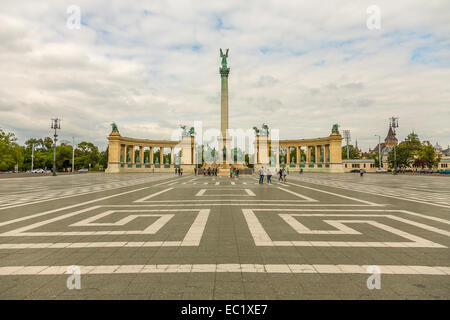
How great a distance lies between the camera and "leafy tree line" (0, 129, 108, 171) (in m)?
70.2

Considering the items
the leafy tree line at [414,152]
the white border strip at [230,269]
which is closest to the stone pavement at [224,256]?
the white border strip at [230,269]

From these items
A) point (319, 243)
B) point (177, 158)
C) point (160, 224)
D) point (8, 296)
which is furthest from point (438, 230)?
point (177, 158)

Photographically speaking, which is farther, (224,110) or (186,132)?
(186,132)

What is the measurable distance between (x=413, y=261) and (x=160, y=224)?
6589 mm

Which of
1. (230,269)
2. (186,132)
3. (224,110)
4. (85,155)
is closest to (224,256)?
(230,269)

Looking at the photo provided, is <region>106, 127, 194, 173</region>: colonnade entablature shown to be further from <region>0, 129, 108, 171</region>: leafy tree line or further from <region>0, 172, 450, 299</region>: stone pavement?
<region>0, 172, 450, 299</region>: stone pavement

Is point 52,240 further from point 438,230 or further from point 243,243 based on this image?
point 438,230

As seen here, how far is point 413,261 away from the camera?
5281 millimetres

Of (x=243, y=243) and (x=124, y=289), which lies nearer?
(x=124, y=289)

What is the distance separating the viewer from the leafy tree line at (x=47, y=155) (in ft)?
230

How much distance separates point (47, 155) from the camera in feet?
320

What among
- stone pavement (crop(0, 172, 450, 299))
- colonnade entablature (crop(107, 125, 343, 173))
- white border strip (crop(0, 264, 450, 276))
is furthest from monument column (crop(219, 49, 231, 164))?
white border strip (crop(0, 264, 450, 276))

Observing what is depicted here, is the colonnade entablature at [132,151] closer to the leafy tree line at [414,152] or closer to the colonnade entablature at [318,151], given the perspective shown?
the colonnade entablature at [318,151]

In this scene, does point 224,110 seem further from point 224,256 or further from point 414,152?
point 414,152
